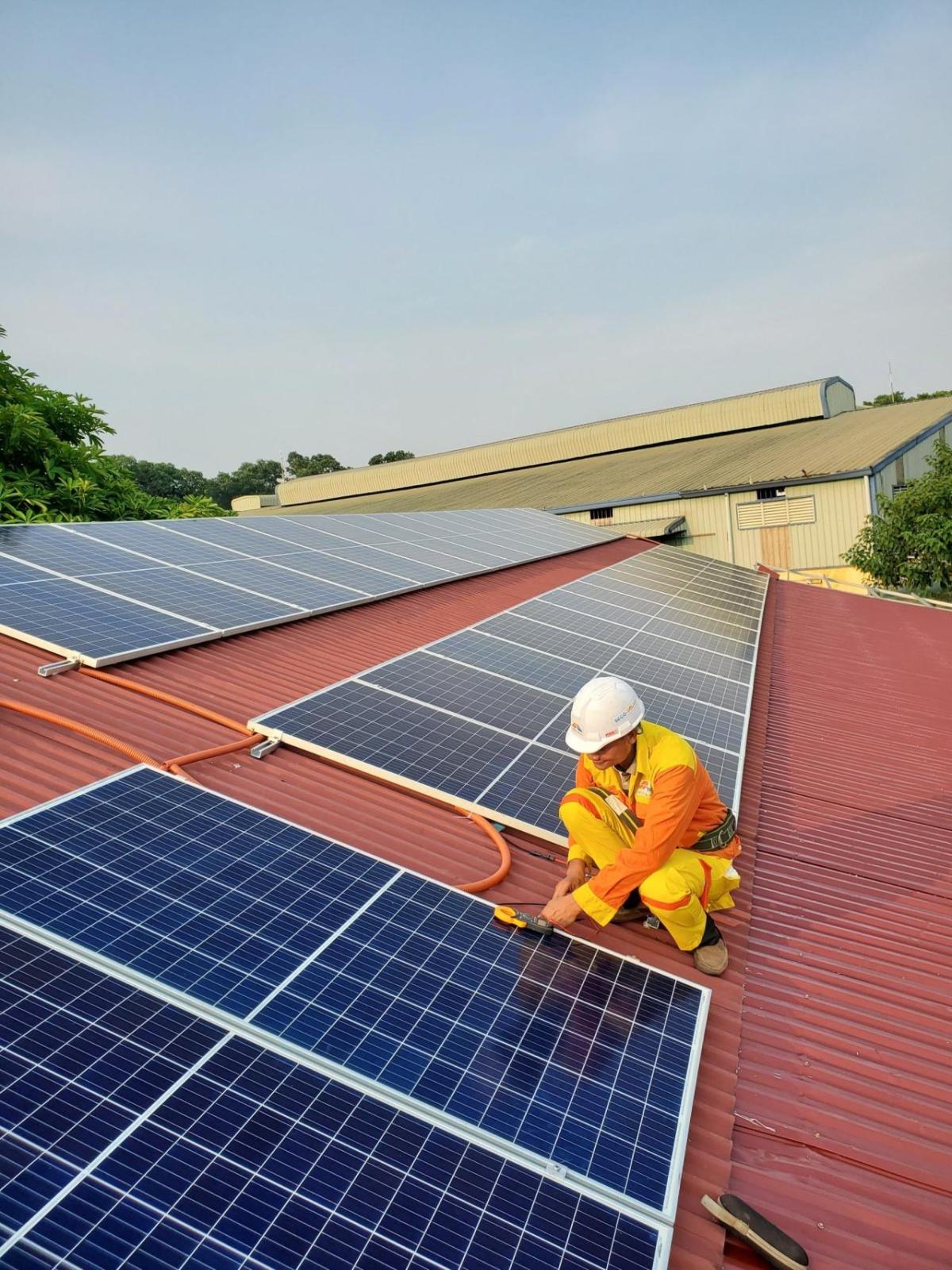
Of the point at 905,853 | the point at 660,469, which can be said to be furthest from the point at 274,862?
the point at 660,469

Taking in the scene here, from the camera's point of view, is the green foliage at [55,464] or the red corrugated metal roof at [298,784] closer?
the red corrugated metal roof at [298,784]

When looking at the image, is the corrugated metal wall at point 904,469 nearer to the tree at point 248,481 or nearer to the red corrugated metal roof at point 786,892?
the red corrugated metal roof at point 786,892

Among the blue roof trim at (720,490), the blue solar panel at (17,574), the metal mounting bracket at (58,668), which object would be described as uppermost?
the blue solar panel at (17,574)

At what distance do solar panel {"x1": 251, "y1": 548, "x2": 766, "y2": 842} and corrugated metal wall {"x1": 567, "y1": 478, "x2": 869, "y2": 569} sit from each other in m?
26.7

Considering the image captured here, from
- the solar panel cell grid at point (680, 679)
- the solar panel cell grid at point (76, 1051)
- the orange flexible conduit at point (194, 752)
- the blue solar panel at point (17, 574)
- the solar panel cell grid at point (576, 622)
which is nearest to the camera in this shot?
the solar panel cell grid at point (76, 1051)

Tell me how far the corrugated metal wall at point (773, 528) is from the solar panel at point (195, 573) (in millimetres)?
24534

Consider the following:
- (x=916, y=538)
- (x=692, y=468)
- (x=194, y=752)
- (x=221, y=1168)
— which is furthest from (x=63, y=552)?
(x=692, y=468)

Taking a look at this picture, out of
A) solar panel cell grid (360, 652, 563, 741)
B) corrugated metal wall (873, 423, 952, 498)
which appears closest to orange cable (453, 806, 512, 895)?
solar panel cell grid (360, 652, 563, 741)

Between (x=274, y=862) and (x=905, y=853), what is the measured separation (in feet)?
19.3

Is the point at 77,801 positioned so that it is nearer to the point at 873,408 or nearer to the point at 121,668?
the point at 121,668

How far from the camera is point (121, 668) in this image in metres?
7.42

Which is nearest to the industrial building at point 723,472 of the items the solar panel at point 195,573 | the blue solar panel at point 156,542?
the solar panel at point 195,573

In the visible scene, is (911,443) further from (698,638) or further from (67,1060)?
(67,1060)

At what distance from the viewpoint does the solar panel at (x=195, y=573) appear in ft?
26.3
